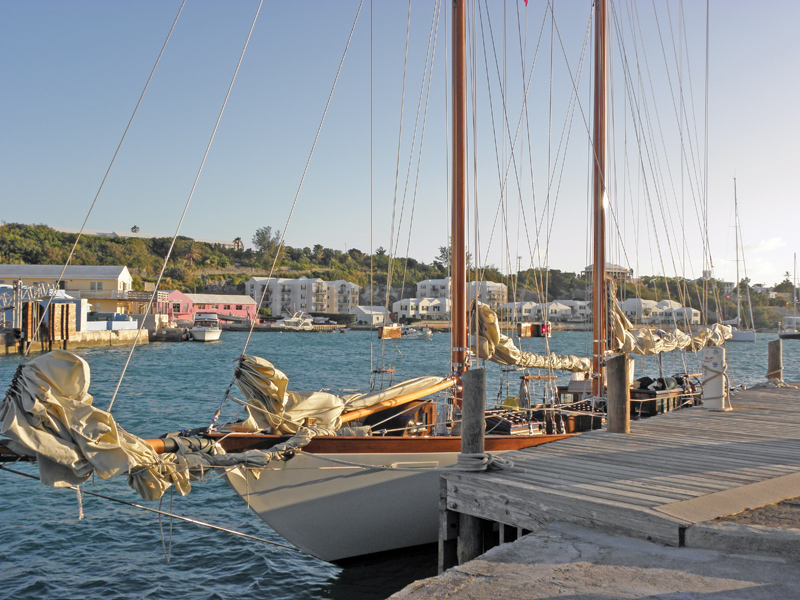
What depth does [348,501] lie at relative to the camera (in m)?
8.91

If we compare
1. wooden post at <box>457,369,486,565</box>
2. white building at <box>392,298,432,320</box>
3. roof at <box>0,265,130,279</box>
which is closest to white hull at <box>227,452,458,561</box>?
wooden post at <box>457,369,486,565</box>

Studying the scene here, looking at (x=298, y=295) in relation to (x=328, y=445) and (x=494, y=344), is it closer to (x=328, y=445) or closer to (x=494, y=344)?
(x=494, y=344)

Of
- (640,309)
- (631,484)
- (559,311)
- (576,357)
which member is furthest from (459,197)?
(559,311)

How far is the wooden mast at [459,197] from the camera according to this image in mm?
11477

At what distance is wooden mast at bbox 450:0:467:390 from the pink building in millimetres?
87057

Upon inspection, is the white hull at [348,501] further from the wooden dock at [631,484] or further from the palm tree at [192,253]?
the palm tree at [192,253]

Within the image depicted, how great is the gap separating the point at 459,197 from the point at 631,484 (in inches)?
255

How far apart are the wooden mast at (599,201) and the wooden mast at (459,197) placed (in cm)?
420

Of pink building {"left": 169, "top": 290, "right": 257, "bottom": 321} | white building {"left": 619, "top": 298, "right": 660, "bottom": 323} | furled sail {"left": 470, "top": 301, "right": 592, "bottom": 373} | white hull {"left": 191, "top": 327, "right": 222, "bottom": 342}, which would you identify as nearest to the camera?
furled sail {"left": 470, "top": 301, "right": 592, "bottom": 373}

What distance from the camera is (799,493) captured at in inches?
254

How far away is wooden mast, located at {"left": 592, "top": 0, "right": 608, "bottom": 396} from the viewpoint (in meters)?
14.4

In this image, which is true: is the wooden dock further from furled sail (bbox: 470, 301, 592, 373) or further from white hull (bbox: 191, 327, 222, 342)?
white hull (bbox: 191, 327, 222, 342)

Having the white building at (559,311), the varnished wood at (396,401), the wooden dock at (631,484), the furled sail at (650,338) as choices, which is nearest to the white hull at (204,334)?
the furled sail at (650,338)

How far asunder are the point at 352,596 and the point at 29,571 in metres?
4.87
